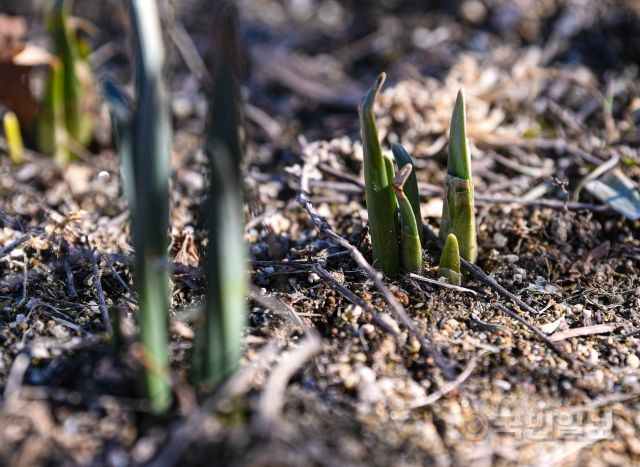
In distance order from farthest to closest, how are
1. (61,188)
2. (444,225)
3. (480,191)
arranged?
1. (61,188)
2. (480,191)
3. (444,225)

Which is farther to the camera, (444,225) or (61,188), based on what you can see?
(61,188)

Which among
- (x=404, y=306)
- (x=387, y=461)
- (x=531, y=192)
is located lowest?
(x=387, y=461)

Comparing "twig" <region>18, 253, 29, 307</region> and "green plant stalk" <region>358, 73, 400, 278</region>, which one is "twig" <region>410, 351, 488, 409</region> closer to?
"green plant stalk" <region>358, 73, 400, 278</region>

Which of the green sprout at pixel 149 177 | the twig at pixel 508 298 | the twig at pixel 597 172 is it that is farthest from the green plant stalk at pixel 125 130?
the twig at pixel 597 172

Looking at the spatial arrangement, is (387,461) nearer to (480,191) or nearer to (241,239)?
(241,239)

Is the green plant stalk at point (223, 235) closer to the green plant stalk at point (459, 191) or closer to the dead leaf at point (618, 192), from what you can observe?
the green plant stalk at point (459, 191)

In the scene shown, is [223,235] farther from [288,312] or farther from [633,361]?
[633,361]

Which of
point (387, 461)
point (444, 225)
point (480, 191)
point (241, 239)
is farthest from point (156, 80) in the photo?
point (480, 191)
